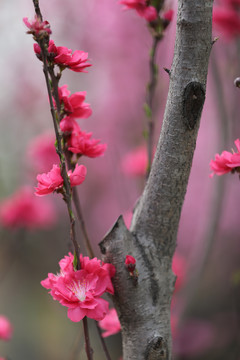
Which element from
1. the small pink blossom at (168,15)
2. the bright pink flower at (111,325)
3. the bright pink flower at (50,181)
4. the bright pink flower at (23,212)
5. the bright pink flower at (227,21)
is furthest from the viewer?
the bright pink flower at (23,212)

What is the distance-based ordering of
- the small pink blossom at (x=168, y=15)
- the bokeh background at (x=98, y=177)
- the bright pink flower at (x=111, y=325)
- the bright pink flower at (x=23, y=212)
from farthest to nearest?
the bokeh background at (x=98, y=177)
the bright pink flower at (x=23, y=212)
the small pink blossom at (x=168, y=15)
the bright pink flower at (x=111, y=325)

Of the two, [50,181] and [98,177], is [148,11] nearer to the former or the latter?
[50,181]

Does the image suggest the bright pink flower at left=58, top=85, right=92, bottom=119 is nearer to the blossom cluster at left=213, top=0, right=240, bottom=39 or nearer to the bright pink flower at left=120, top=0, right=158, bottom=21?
the bright pink flower at left=120, top=0, right=158, bottom=21

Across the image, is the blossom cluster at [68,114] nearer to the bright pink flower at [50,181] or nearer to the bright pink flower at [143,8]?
the bright pink flower at [50,181]

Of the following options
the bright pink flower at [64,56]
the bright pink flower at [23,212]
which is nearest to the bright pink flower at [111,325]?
the bright pink flower at [64,56]

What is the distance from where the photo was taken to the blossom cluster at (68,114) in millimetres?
568

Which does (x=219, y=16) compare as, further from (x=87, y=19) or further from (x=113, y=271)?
(x=87, y=19)

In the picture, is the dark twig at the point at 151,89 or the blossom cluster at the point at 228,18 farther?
the blossom cluster at the point at 228,18

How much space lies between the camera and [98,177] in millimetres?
3854

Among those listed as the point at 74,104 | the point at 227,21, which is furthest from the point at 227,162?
the point at 227,21

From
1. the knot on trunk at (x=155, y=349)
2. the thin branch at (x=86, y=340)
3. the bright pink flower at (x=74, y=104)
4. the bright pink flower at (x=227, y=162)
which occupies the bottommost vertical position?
the knot on trunk at (x=155, y=349)

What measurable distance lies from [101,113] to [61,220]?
1066mm

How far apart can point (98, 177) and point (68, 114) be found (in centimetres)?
318

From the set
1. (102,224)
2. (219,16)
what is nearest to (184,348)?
(102,224)
